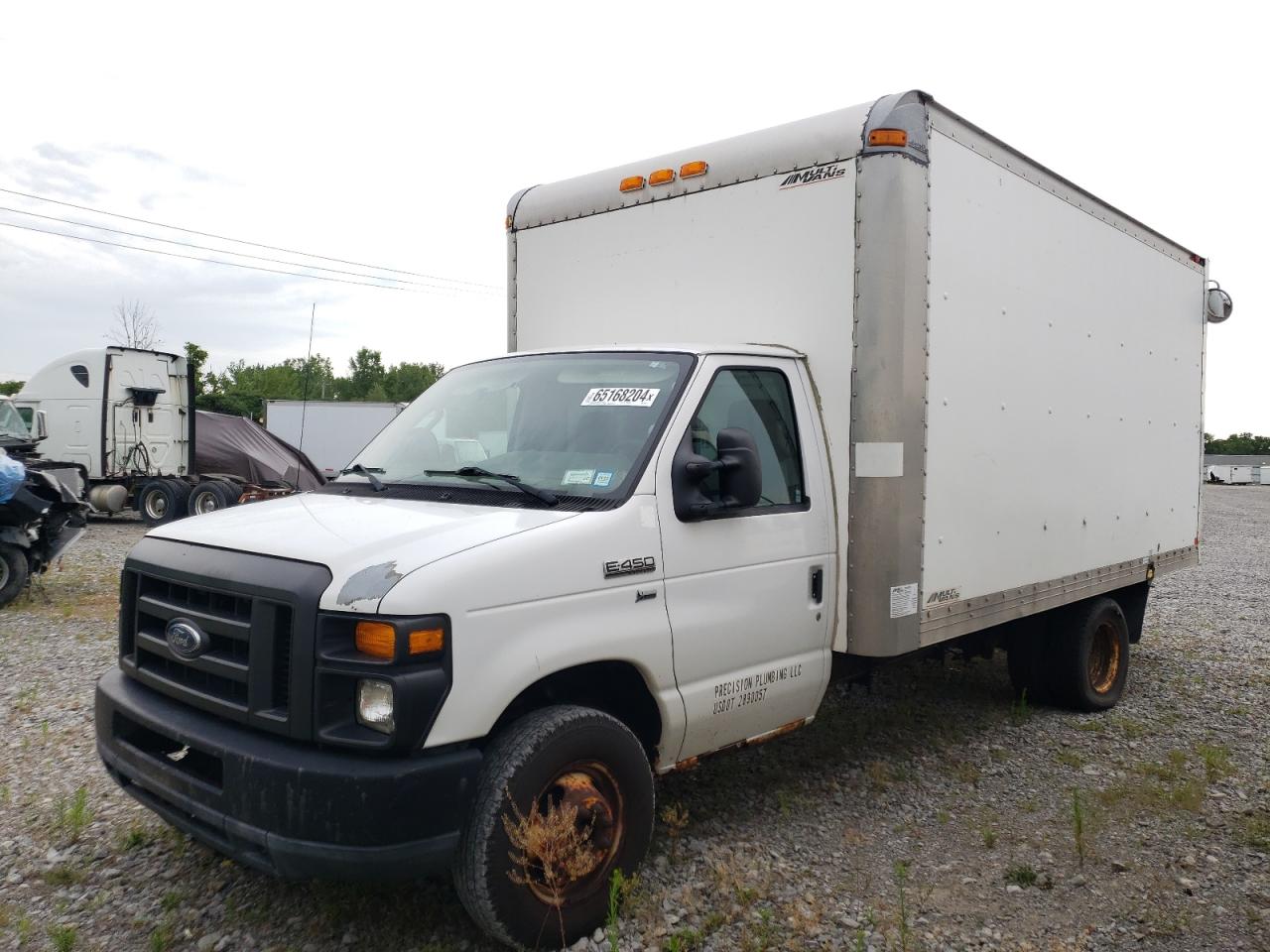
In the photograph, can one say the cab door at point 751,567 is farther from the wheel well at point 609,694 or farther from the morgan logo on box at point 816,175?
the morgan logo on box at point 816,175

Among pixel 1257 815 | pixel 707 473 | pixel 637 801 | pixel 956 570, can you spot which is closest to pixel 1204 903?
pixel 1257 815

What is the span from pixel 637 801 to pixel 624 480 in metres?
1.20

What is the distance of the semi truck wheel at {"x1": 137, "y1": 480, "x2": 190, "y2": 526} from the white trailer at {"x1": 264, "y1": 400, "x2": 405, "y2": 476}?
802 centimetres

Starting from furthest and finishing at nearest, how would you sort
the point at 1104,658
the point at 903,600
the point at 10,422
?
the point at 10,422, the point at 1104,658, the point at 903,600

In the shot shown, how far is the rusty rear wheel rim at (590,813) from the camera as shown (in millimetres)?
3469

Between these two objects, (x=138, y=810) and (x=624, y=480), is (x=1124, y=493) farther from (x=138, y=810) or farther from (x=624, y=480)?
(x=138, y=810)

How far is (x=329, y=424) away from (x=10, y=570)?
18592 millimetres

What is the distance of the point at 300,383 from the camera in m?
67.0

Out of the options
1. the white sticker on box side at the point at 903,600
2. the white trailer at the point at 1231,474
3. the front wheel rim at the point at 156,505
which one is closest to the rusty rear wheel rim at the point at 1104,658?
the white sticker on box side at the point at 903,600

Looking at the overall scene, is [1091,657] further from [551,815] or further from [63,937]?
[63,937]

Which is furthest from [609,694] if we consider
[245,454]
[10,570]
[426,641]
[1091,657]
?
[245,454]

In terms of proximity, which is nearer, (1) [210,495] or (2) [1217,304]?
(2) [1217,304]

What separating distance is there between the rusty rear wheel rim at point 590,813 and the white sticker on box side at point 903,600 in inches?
65.0

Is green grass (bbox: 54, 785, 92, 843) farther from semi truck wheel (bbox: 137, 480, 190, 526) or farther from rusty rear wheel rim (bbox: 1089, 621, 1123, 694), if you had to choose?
semi truck wheel (bbox: 137, 480, 190, 526)
